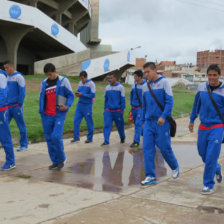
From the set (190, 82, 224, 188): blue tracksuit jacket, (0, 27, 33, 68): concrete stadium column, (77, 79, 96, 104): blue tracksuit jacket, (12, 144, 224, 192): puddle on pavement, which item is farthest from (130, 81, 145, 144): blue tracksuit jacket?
(0, 27, 33, 68): concrete stadium column

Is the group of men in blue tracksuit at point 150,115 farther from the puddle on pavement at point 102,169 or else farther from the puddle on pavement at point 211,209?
the puddle on pavement at point 211,209

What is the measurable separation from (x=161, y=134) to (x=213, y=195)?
117cm

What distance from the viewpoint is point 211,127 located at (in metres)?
5.59

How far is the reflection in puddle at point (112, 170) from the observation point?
5.94 metres

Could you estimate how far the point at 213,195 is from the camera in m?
5.41

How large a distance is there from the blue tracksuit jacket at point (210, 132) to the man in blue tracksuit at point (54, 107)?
2492 mm

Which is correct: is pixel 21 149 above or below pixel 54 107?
below

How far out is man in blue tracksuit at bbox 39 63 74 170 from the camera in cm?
694

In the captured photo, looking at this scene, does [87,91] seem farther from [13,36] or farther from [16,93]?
[13,36]

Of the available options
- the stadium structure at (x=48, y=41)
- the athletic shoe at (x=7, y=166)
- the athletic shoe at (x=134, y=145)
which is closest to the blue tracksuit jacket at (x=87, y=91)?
the athletic shoe at (x=134, y=145)

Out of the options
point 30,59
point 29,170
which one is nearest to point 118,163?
point 29,170

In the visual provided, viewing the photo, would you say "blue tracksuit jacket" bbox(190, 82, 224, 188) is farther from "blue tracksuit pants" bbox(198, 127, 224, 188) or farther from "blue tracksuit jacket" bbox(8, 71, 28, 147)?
"blue tracksuit jacket" bbox(8, 71, 28, 147)

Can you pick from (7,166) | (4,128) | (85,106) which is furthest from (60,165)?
(85,106)

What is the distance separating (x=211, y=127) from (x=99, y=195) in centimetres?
187
